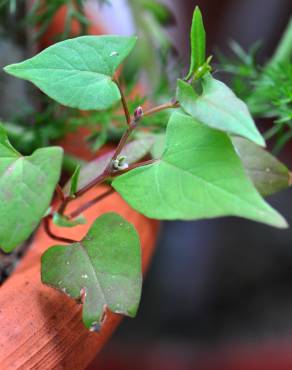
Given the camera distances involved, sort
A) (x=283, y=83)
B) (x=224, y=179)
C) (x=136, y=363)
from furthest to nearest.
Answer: (x=136, y=363)
(x=283, y=83)
(x=224, y=179)

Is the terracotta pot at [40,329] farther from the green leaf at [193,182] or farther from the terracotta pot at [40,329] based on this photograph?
the green leaf at [193,182]

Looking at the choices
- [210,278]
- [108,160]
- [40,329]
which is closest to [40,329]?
[40,329]

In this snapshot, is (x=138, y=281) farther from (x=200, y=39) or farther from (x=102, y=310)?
(x=200, y=39)

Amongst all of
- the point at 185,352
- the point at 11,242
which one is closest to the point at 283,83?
the point at 11,242

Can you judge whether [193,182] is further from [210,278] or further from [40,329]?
[210,278]

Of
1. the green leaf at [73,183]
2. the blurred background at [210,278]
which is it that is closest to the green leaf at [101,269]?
the green leaf at [73,183]

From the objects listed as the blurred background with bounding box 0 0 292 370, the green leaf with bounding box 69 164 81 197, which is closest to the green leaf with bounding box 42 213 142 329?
the green leaf with bounding box 69 164 81 197
